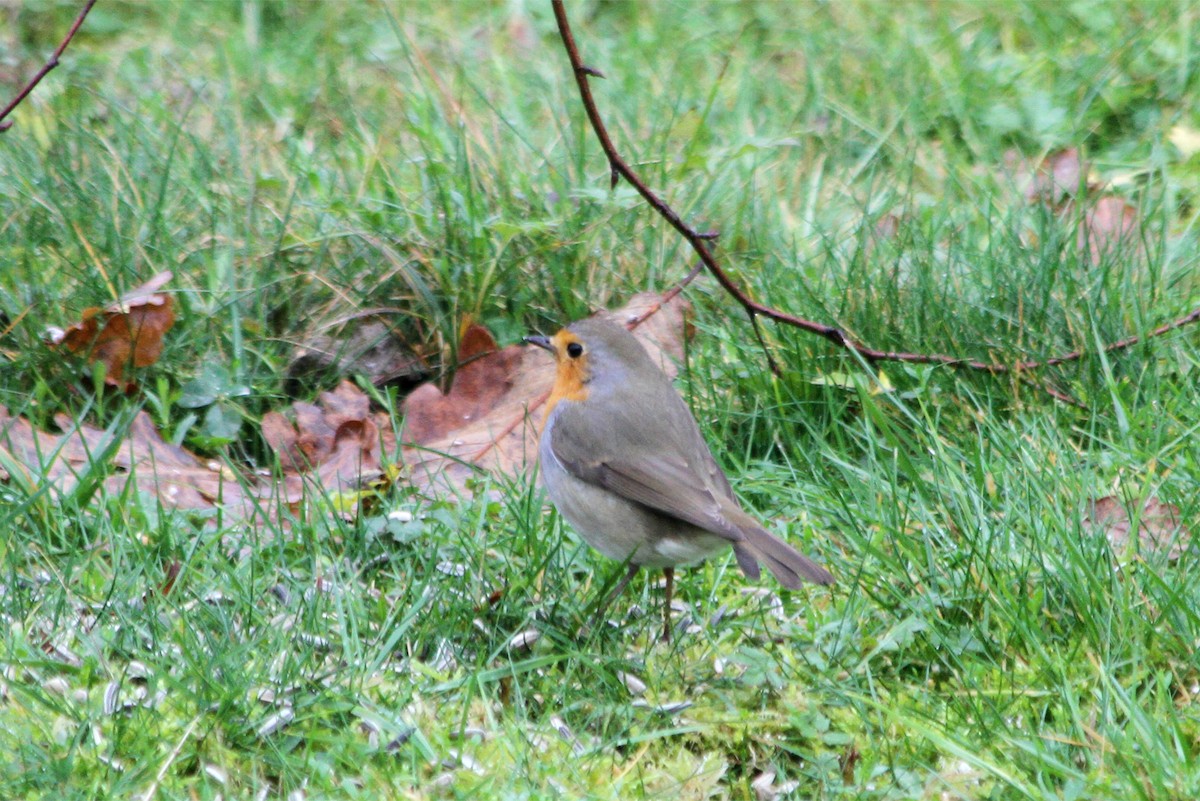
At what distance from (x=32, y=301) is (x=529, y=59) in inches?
116

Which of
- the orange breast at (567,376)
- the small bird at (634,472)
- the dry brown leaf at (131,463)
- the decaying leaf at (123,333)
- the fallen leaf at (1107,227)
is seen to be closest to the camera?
the small bird at (634,472)

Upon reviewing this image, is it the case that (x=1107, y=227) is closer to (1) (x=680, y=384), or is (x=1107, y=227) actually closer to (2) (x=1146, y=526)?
(1) (x=680, y=384)

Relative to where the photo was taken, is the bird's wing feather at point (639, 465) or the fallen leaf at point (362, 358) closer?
the bird's wing feather at point (639, 465)

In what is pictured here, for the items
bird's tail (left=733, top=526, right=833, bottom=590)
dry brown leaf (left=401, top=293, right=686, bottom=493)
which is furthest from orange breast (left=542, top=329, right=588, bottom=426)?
bird's tail (left=733, top=526, right=833, bottom=590)

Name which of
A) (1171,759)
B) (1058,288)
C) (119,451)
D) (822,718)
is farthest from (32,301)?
(1171,759)

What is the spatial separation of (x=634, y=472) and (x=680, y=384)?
0.86 meters

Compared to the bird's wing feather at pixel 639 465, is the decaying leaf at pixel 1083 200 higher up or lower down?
higher up

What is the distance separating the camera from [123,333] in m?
4.49

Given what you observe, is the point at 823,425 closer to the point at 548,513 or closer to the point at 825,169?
the point at 548,513

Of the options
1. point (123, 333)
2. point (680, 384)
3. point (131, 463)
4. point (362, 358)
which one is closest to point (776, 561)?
point (680, 384)

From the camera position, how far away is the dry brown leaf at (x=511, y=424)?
14.2 feet

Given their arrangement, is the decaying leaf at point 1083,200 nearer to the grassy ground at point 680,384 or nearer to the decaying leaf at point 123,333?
the grassy ground at point 680,384

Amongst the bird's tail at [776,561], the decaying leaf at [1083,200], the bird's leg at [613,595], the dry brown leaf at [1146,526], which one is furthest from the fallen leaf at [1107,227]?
the bird's leg at [613,595]

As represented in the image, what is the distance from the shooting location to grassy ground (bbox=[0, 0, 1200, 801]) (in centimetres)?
303
